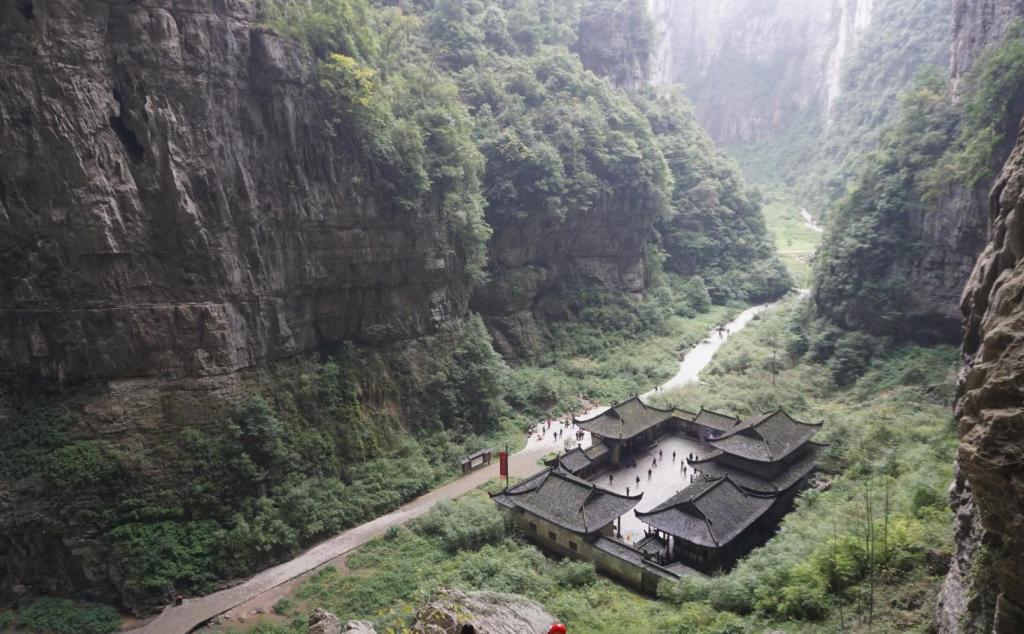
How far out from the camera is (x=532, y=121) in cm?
5262

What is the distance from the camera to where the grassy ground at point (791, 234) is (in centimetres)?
7150

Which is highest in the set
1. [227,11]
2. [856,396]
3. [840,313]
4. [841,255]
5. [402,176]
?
[227,11]

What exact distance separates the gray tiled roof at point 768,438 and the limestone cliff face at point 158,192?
2170 centimetres

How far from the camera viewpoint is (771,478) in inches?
1059

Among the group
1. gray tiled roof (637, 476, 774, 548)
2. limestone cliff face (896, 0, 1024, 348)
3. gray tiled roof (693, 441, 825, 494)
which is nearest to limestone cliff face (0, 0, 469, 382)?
gray tiled roof (637, 476, 774, 548)

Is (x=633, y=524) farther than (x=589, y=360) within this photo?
No

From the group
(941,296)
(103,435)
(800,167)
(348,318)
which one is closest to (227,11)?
(348,318)

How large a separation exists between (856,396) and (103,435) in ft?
126

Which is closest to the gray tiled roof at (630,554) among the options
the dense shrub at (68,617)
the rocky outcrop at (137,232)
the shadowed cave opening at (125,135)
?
the rocky outcrop at (137,232)

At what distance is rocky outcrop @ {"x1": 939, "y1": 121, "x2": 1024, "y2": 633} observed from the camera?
7.72 m

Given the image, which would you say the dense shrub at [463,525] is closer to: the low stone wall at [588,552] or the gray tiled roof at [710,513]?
the low stone wall at [588,552]

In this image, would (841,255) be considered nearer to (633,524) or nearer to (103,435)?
(633,524)

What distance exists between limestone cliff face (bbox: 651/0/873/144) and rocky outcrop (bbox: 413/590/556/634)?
357 feet

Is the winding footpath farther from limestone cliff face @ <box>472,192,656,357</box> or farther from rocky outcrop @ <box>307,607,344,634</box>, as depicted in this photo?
limestone cliff face @ <box>472,192,656,357</box>
